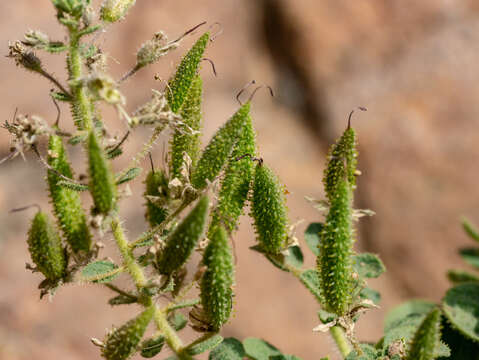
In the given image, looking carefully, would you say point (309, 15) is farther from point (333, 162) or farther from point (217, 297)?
point (217, 297)

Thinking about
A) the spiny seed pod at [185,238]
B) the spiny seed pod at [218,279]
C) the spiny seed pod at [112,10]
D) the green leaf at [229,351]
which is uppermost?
the spiny seed pod at [112,10]

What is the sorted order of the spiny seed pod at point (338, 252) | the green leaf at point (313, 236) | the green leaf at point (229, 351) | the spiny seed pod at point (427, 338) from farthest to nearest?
the green leaf at point (313, 236) → the green leaf at point (229, 351) → the spiny seed pod at point (338, 252) → the spiny seed pod at point (427, 338)

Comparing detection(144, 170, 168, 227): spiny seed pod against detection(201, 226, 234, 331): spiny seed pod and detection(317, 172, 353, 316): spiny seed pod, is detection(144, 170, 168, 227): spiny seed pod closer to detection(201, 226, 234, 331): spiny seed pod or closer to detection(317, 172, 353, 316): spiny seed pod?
detection(201, 226, 234, 331): spiny seed pod

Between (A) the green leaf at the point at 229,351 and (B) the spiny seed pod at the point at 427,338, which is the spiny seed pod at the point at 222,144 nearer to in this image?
(A) the green leaf at the point at 229,351

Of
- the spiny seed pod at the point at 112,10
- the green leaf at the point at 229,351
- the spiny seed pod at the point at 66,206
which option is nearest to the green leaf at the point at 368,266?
the green leaf at the point at 229,351

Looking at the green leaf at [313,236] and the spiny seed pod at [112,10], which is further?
the green leaf at [313,236]

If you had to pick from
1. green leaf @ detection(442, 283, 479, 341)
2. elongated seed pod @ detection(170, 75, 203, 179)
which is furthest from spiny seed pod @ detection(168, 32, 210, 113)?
green leaf @ detection(442, 283, 479, 341)
